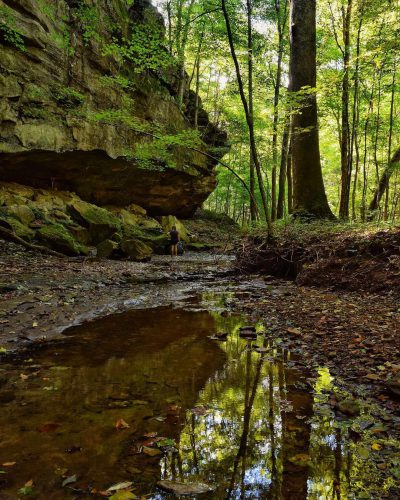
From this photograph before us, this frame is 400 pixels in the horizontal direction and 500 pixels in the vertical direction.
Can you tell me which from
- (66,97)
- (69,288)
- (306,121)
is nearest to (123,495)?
(69,288)

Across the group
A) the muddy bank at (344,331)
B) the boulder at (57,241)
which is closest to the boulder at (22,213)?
the boulder at (57,241)

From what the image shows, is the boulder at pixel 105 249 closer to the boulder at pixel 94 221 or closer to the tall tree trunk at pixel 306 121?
the boulder at pixel 94 221

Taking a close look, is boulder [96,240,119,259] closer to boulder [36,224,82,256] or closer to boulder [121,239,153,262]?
boulder [121,239,153,262]

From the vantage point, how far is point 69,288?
7504 millimetres

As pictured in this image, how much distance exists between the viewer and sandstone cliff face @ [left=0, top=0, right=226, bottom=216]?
43.7 feet

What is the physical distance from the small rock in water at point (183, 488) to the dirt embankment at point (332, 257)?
5.14 m

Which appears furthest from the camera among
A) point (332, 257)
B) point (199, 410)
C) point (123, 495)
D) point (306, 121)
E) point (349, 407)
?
point (306, 121)

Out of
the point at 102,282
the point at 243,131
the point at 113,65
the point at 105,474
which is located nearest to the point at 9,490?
the point at 105,474

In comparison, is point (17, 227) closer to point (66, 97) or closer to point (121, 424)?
point (66, 97)

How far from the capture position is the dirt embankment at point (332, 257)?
665 centimetres

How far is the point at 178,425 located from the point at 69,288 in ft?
18.1

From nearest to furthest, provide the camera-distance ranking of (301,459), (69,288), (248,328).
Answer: (301,459)
(248,328)
(69,288)

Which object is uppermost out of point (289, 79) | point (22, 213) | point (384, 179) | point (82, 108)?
point (82, 108)

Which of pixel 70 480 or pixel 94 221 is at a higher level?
pixel 94 221
